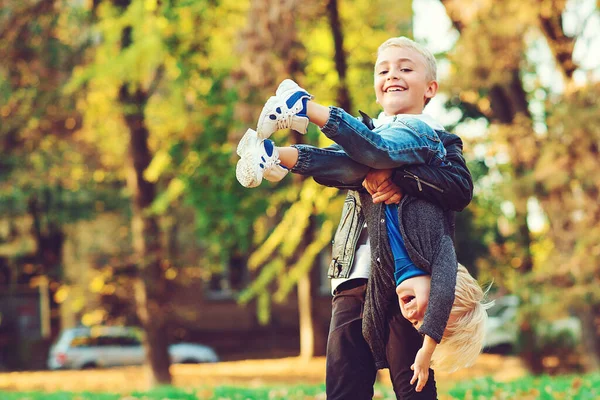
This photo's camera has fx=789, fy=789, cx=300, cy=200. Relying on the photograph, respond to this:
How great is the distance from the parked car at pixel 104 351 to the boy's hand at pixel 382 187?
20589mm

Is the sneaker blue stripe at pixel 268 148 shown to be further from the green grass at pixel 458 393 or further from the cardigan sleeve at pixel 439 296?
the green grass at pixel 458 393

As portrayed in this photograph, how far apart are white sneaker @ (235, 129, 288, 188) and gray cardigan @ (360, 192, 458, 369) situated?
1.62ft

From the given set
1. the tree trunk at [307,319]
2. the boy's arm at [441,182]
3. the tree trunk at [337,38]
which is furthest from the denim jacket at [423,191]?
the tree trunk at [307,319]

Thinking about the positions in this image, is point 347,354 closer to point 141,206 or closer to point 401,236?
point 401,236

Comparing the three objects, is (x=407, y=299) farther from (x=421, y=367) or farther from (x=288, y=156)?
(x=288, y=156)

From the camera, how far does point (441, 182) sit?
2875 millimetres

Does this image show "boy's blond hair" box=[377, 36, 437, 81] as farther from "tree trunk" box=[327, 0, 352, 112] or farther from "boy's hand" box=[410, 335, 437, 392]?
"tree trunk" box=[327, 0, 352, 112]

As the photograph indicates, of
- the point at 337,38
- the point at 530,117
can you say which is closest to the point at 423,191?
the point at 530,117

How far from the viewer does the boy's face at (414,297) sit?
9.34 feet

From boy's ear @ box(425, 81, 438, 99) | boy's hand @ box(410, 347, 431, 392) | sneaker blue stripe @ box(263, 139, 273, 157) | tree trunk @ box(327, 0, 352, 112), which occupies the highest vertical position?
tree trunk @ box(327, 0, 352, 112)

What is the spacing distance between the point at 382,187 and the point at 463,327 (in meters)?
0.62

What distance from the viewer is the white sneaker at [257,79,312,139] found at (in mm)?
2613

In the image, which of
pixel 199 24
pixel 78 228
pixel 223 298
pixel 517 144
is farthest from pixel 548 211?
pixel 223 298

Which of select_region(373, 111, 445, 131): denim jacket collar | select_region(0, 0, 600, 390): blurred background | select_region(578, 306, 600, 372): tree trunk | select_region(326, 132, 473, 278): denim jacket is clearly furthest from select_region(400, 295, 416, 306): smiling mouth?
select_region(578, 306, 600, 372): tree trunk
